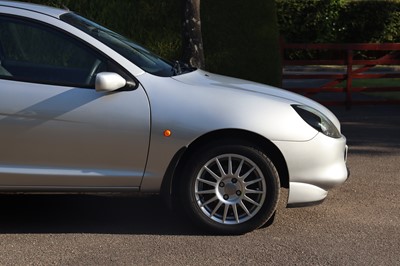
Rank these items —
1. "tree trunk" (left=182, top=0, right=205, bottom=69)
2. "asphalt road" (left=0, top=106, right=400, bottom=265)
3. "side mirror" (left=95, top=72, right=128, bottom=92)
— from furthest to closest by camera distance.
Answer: "tree trunk" (left=182, top=0, right=205, bottom=69) → "side mirror" (left=95, top=72, right=128, bottom=92) → "asphalt road" (left=0, top=106, right=400, bottom=265)

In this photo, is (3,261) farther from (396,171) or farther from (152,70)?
(396,171)

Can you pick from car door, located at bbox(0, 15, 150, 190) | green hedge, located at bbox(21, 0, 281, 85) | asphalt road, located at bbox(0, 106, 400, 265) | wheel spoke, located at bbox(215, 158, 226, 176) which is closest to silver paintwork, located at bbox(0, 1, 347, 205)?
car door, located at bbox(0, 15, 150, 190)

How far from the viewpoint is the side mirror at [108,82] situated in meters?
5.44

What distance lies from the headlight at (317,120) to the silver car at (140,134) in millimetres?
31

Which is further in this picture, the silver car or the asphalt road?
the silver car

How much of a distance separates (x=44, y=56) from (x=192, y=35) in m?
5.47

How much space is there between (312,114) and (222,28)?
669 centimetres

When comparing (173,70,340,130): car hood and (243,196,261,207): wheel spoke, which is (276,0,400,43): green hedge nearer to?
(173,70,340,130): car hood

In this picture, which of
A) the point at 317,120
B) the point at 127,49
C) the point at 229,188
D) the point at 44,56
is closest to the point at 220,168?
the point at 229,188

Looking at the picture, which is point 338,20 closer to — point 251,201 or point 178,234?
point 251,201

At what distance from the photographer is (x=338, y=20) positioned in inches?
914

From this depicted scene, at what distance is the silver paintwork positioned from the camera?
216 inches

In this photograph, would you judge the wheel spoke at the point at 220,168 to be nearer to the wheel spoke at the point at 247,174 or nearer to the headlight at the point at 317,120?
the wheel spoke at the point at 247,174

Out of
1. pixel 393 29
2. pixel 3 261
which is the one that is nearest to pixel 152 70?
pixel 3 261
